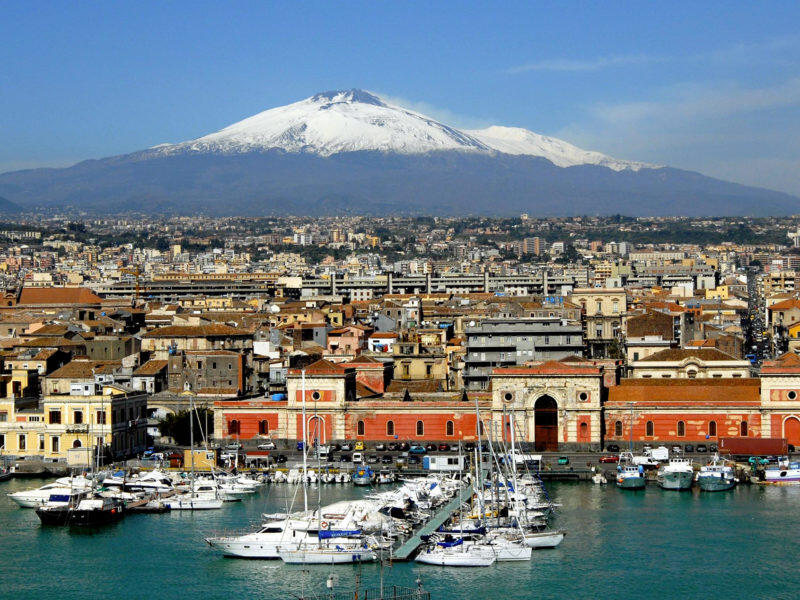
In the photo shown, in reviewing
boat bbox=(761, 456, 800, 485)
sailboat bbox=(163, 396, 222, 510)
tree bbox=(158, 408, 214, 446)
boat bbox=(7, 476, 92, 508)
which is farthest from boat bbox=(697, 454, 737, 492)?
boat bbox=(7, 476, 92, 508)

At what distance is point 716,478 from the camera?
4100 centimetres

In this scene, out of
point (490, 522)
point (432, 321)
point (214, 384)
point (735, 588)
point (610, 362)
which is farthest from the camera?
point (432, 321)

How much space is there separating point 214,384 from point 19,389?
678 centimetres

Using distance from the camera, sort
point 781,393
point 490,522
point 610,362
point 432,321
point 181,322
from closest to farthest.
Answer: point 490,522 < point 781,393 < point 610,362 < point 181,322 < point 432,321

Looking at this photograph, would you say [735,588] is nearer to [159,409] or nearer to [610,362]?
[610,362]

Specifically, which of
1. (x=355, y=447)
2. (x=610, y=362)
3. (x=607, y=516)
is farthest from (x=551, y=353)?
(x=607, y=516)

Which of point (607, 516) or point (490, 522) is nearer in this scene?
point (490, 522)

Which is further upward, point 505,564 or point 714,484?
point 714,484

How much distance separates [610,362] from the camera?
Result: 50.5m

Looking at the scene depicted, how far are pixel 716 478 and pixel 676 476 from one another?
3.38 ft

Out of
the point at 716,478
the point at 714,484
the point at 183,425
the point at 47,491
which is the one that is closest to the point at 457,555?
the point at 714,484

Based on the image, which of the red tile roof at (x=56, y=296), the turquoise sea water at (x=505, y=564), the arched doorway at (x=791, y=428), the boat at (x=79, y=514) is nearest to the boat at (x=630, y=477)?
the turquoise sea water at (x=505, y=564)

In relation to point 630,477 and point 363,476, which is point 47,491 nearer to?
point 363,476

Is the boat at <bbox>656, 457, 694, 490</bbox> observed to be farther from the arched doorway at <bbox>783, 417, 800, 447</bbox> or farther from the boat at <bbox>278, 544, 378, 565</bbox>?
the boat at <bbox>278, 544, 378, 565</bbox>
